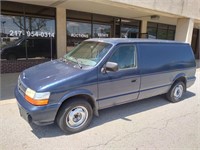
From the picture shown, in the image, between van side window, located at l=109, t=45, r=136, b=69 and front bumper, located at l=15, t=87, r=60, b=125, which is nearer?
front bumper, located at l=15, t=87, r=60, b=125

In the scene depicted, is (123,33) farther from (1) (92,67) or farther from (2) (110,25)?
(1) (92,67)

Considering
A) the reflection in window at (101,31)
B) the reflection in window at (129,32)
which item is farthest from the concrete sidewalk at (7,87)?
the reflection in window at (129,32)

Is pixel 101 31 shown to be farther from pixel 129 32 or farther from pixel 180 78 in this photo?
pixel 180 78

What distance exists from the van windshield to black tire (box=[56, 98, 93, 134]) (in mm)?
869

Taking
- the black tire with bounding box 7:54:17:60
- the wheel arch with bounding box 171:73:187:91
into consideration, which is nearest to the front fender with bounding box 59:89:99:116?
the wheel arch with bounding box 171:73:187:91

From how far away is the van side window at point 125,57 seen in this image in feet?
13.0

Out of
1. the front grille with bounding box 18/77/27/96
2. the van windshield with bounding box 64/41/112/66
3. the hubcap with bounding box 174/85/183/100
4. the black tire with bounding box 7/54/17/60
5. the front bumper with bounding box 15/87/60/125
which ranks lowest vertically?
the hubcap with bounding box 174/85/183/100

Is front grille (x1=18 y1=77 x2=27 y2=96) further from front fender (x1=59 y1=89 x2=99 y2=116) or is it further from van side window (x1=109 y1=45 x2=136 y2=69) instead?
van side window (x1=109 y1=45 x2=136 y2=69)

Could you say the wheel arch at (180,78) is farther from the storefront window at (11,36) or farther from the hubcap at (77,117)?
the storefront window at (11,36)

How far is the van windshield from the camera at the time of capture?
3.80m

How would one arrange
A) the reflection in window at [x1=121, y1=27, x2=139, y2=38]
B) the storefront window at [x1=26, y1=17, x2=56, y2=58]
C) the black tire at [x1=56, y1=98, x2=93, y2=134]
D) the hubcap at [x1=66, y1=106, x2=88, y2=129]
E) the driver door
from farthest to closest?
the reflection in window at [x1=121, y1=27, x2=139, y2=38] → the storefront window at [x1=26, y1=17, x2=56, y2=58] → the driver door → the hubcap at [x1=66, y1=106, x2=88, y2=129] → the black tire at [x1=56, y1=98, x2=93, y2=134]

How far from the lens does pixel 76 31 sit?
33.3 feet

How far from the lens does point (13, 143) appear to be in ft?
10.1

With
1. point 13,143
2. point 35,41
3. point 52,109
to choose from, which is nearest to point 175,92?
point 52,109
